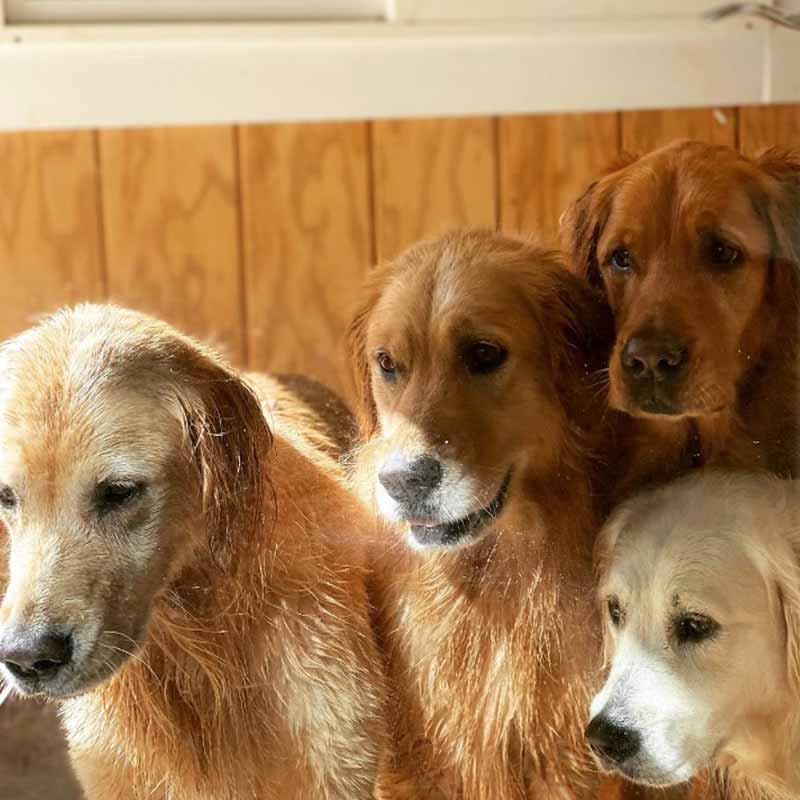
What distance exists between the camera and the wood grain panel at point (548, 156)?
36.3 inches

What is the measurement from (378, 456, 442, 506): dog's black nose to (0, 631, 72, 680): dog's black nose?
0.80 ft

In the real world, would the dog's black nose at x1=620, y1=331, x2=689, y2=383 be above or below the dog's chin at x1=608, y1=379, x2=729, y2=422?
above

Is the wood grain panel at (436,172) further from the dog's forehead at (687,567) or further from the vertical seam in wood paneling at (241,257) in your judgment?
the dog's forehead at (687,567)

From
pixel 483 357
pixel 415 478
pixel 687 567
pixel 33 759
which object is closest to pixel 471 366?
pixel 483 357

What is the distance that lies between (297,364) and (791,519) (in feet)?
1.31

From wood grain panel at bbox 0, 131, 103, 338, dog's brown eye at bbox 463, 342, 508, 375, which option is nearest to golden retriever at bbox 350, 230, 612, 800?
dog's brown eye at bbox 463, 342, 508, 375

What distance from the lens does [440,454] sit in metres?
0.86

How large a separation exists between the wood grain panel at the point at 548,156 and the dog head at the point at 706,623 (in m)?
0.23

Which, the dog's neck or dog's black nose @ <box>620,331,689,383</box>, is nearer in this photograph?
dog's black nose @ <box>620,331,689,383</box>

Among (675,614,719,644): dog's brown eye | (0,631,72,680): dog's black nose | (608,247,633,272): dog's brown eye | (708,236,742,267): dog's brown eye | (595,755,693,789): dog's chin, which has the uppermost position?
(708,236,742,267): dog's brown eye

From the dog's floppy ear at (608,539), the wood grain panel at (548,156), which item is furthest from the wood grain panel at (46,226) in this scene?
the dog's floppy ear at (608,539)

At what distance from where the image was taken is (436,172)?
0.94 m

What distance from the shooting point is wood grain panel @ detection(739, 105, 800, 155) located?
865 mm

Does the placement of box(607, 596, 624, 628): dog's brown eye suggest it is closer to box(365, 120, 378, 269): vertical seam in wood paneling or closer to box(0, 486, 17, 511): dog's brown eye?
box(365, 120, 378, 269): vertical seam in wood paneling
